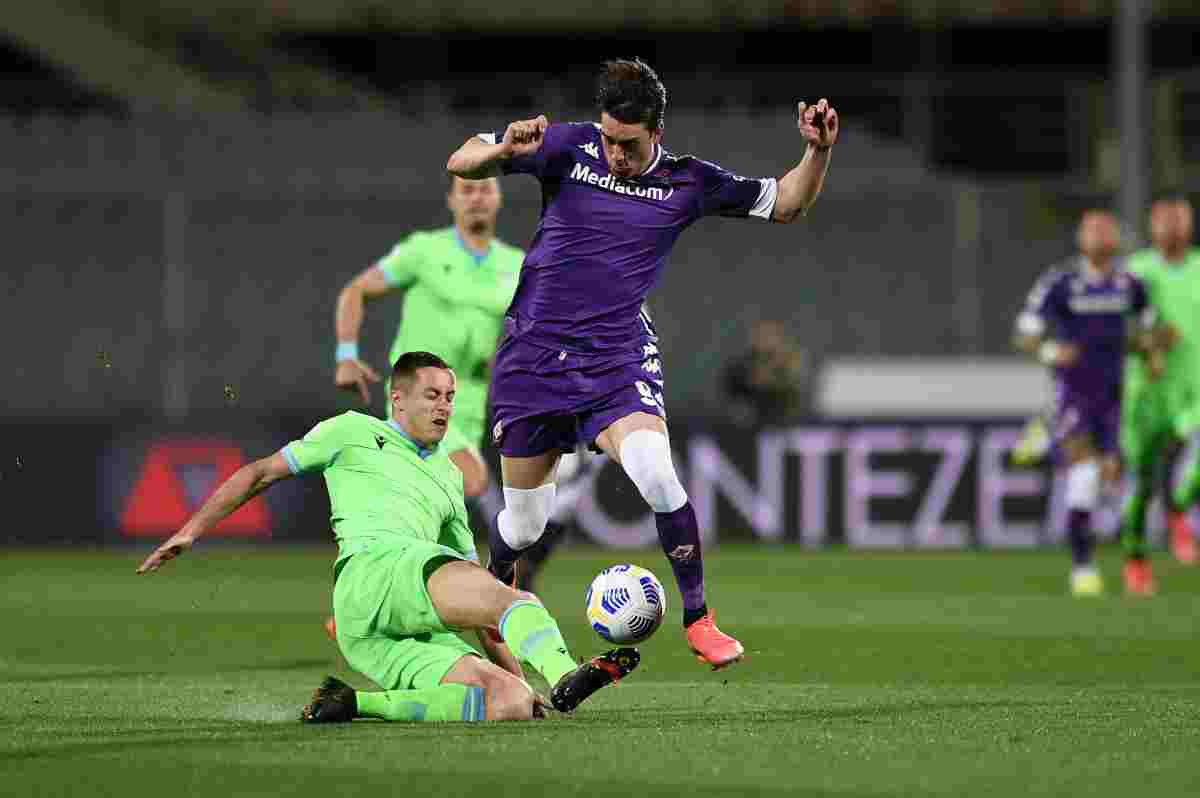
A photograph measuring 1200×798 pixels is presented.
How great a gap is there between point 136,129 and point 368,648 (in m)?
13.9

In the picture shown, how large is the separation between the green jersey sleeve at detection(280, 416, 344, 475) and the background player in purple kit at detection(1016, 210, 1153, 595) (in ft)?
25.1

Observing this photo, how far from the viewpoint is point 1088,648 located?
9.71m

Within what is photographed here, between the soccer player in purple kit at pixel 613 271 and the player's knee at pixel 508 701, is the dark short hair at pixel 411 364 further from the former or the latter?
the player's knee at pixel 508 701

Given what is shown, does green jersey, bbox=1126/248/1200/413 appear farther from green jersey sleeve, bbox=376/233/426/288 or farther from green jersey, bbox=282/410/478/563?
green jersey, bbox=282/410/478/563

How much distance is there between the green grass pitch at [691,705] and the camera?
5.38 meters

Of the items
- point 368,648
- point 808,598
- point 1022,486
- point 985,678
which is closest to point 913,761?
point 368,648

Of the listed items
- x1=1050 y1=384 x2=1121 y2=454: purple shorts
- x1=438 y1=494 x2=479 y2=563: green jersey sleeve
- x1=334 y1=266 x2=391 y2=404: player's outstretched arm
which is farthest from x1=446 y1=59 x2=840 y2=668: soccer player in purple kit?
x1=1050 y1=384 x2=1121 y2=454: purple shorts

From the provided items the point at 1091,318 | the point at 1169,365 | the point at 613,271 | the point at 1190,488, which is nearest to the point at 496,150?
the point at 613,271

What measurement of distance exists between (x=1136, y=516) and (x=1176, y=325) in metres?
1.93

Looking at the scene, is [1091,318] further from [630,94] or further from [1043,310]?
[630,94]

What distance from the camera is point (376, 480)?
704 cm

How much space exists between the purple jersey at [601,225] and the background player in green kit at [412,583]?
0.87 meters

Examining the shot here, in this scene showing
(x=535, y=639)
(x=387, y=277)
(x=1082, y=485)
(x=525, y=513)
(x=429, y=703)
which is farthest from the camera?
(x=1082, y=485)

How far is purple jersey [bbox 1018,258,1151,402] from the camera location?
551 inches
